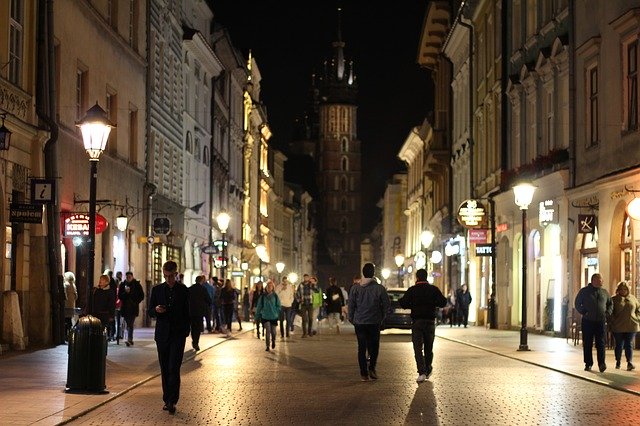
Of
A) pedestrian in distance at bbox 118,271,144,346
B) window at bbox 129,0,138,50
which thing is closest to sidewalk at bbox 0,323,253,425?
pedestrian in distance at bbox 118,271,144,346

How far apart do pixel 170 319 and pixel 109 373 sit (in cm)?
563

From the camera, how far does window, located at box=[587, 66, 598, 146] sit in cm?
3219

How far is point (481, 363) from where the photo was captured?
83.2 feet

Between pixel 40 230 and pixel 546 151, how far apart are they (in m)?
16.5

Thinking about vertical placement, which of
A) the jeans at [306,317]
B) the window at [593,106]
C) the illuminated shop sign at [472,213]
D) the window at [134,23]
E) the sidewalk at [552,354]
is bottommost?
the sidewalk at [552,354]

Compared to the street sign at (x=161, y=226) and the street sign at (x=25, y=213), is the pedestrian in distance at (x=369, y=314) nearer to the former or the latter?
the street sign at (x=25, y=213)

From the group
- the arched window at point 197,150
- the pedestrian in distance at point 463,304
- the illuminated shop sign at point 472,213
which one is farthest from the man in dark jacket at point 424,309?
the arched window at point 197,150

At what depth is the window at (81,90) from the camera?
107ft

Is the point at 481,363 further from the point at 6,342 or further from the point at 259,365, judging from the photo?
the point at 6,342

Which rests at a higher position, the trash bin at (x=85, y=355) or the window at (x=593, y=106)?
the window at (x=593, y=106)

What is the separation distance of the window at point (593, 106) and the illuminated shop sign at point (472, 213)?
13.1 meters

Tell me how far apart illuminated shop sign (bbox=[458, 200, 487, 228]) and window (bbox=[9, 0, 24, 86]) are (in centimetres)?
2198

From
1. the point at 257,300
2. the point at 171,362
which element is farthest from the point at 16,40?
the point at 171,362

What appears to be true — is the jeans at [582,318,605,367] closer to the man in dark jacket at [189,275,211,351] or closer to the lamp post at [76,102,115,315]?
the lamp post at [76,102,115,315]
